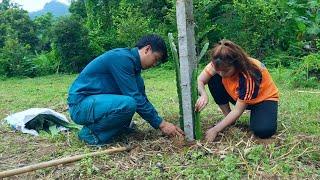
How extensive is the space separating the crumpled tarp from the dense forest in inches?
206

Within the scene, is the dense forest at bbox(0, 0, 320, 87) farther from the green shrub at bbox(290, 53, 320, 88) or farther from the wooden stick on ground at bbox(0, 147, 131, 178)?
the wooden stick on ground at bbox(0, 147, 131, 178)

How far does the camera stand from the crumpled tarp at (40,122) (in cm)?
505

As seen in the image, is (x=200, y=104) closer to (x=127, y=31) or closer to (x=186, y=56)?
(x=186, y=56)

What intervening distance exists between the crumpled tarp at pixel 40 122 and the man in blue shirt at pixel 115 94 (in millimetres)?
846

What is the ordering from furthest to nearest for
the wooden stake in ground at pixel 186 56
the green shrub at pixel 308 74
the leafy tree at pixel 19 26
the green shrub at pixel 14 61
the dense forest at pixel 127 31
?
the leafy tree at pixel 19 26, the green shrub at pixel 14 61, the dense forest at pixel 127 31, the green shrub at pixel 308 74, the wooden stake in ground at pixel 186 56

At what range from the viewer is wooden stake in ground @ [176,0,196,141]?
3.88 meters

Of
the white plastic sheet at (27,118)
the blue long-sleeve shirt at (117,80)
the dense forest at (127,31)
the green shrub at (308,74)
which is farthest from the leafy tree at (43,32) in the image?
the blue long-sleeve shirt at (117,80)

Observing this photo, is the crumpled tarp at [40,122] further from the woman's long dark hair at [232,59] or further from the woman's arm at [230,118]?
the woman's long dark hair at [232,59]

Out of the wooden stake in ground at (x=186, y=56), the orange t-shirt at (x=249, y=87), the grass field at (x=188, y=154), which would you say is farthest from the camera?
the orange t-shirt at (x=249, y=87)

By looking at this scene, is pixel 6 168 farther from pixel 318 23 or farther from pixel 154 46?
pixel 318 23

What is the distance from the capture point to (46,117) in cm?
516

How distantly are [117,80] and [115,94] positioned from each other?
0.68 ft

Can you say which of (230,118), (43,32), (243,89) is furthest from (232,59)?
(43,32)

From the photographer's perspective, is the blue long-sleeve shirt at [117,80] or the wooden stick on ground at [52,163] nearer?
the wooden stick on ground at [52,163]
